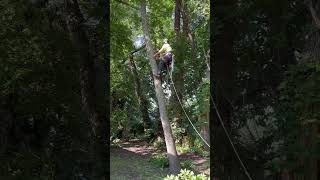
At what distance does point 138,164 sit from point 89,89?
4509 mm

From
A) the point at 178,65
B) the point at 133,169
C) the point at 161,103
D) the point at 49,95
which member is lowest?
the point at 133,169

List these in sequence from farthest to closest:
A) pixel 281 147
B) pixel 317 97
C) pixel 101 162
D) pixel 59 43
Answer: pixel 101 162 < pixel 59 43 < pixel 281 147 < pixel 317 97

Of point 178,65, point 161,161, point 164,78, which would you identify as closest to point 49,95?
point 161,161

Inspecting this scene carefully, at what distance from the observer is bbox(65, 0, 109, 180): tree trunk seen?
7.44 metres

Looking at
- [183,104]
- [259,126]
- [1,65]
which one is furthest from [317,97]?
[183,104]

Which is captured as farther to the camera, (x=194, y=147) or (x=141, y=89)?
(x=141, y=89)

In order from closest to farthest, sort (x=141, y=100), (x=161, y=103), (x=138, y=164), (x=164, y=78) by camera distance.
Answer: (x=161, y=103) < (x=138, y=164) < (x=164, y=78) < (x=141, y=100)

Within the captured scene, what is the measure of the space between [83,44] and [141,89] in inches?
336

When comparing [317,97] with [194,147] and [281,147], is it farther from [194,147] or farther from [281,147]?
Result: [194,147]

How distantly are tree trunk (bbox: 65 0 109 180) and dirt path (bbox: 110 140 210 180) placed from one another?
8.23 feet

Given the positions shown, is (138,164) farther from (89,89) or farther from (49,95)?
(49,95)

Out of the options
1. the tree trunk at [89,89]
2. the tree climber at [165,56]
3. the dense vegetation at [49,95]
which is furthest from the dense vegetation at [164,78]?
the dense vegetation at [49,95]

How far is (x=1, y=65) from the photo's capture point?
6078 mm

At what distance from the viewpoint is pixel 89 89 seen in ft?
24.8
